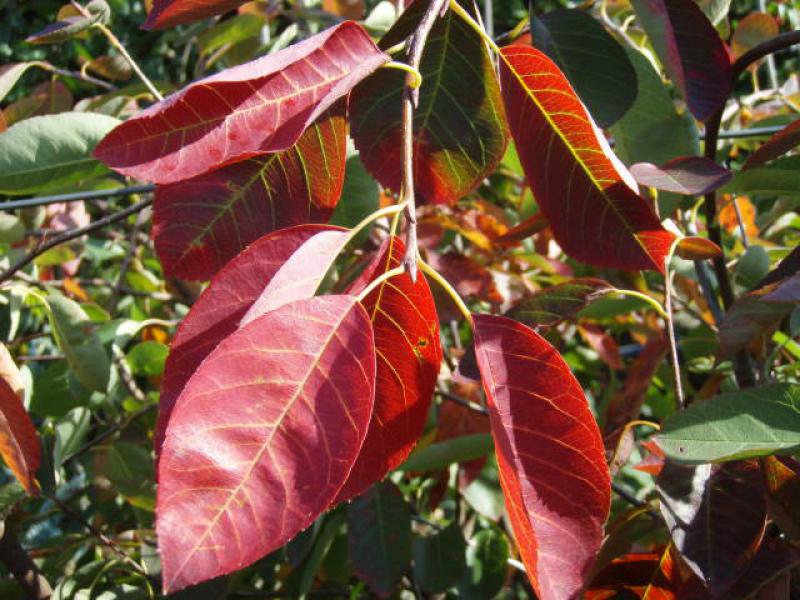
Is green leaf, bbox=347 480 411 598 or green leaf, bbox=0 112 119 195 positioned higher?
green leaf, bbox=0 112 119 195

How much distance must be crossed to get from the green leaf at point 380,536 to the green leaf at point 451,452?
88 millimetres

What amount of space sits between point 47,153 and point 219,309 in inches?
15.5

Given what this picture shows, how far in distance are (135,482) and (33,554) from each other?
366 mm

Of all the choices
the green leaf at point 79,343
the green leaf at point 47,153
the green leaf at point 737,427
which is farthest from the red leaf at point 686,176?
the green leaf at point 79,343

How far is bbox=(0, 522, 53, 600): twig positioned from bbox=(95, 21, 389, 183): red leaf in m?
0.70

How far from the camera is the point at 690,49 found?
756 millimetres

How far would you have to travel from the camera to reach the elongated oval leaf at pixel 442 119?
29.8 inches

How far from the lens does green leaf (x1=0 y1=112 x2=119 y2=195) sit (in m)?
0.83

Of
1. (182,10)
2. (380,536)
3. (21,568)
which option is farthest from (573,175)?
(21,568)

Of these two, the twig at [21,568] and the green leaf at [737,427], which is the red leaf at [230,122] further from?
the twig at [21,568]

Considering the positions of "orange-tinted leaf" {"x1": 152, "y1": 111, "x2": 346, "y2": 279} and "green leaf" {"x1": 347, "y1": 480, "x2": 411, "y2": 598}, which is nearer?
"orange-tinted leaf" {"x1": 152, "y1": 111, "x2": 346, "y2": 279}

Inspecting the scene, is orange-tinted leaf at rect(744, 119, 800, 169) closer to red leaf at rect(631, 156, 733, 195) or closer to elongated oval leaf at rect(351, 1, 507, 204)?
red leaf at rect(631, 156, 733, 195)

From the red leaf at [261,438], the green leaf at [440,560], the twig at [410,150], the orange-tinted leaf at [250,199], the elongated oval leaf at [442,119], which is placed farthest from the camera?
the green leaf at [440,560]

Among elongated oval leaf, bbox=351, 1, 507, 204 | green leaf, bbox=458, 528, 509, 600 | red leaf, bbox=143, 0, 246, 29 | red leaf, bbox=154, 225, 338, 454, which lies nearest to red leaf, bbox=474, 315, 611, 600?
red leaf, bbox=154, 225, 338, 454
